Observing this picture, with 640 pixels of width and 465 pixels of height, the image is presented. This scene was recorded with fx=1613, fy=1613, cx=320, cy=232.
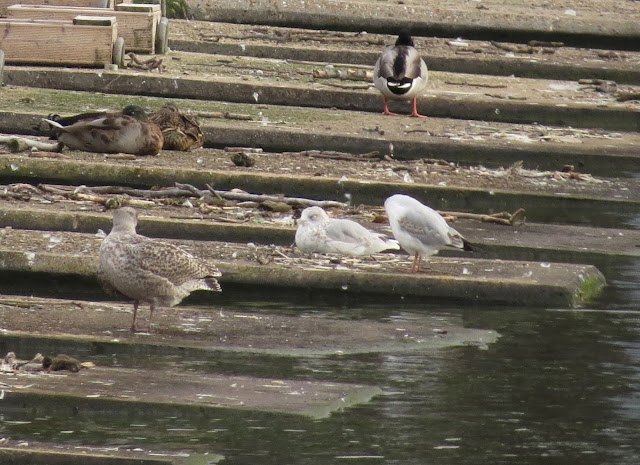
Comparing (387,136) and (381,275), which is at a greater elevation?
(387,136)

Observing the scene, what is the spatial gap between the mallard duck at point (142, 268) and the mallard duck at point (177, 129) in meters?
5.01

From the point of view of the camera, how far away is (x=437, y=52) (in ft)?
62.7

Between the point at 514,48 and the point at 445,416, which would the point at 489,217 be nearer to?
the point at 445,416

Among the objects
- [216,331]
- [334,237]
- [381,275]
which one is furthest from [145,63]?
[216,331]

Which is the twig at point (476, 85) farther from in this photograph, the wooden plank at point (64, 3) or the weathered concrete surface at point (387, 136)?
the wooden plank at point (64, 3)

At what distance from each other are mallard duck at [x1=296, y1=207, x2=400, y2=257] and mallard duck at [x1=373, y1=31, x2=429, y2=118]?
5375mm

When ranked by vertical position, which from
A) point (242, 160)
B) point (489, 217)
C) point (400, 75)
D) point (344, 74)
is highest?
point (400, 75)

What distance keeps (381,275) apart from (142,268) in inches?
78.6

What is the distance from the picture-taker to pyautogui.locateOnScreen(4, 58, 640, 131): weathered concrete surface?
15734 millimetres

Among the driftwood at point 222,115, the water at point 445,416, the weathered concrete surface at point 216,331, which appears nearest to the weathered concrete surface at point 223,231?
the weathered concrete surface at point 216,331

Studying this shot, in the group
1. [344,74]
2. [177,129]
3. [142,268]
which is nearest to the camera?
[142,268]

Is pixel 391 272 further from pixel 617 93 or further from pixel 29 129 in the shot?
pixel 617 93

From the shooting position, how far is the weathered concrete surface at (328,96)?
51.6ft

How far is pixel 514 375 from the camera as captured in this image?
796cm
